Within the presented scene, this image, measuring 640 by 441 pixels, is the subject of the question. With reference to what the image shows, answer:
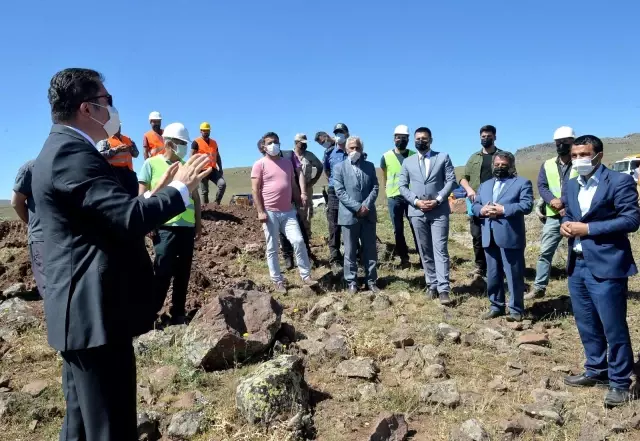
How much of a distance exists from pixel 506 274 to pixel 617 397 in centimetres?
211

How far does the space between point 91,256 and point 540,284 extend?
5.63 meters

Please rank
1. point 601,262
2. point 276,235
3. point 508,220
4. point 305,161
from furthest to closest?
1. point 305,161
2. point 276,235
3. point 508,220
4. point 601,262

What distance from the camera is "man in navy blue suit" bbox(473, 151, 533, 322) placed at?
212 inches

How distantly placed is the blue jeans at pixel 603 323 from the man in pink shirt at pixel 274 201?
11.0 feet

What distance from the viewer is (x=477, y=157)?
712cm

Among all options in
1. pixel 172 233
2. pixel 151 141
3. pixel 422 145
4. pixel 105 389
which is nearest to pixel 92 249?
pixel 105 389

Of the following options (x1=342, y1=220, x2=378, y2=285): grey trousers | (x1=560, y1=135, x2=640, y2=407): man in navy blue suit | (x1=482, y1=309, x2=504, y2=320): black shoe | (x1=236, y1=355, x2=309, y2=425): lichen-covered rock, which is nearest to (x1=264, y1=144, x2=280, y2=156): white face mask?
(x1=342, y1=220, x2=378, y2=285): grey trousers

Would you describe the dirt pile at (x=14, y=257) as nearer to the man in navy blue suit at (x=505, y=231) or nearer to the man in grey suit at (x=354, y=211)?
the man in grey suit at (x=354, y=211)

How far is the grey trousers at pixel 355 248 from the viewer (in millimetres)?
6406

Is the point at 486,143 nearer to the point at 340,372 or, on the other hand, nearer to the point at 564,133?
the point at 564,133

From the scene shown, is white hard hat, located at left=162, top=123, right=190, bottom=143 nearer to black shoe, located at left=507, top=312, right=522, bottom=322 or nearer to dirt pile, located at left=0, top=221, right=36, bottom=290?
dirt pile, located at left=0, top=221, right=36, bottom=290

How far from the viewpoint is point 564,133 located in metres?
5.83

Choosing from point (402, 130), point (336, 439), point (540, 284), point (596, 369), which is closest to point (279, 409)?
point (336, 439)

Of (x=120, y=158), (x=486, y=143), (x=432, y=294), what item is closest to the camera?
(x=120, y=158)
